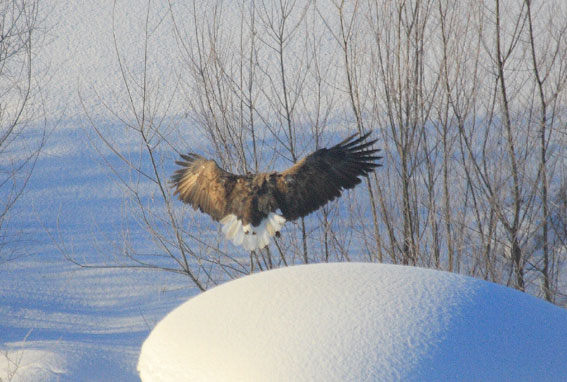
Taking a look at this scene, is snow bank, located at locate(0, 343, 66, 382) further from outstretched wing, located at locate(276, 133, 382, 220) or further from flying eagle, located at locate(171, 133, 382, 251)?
outstretched wing, located at locate(276, 133, 382, 220)

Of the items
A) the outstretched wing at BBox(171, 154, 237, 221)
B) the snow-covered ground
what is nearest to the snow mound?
the snow-covered ground

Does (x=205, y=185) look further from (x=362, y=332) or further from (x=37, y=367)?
(x=37, y=367)

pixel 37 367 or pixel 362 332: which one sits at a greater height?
pixel 362 332

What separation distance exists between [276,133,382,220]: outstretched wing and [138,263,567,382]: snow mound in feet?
7.39

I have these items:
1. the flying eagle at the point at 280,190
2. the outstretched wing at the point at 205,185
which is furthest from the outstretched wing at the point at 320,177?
the outstretched wing at the point at 205,185

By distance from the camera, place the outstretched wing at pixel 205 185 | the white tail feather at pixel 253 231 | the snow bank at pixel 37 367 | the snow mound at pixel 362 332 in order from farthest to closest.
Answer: the snow bank at pixel 37 367, the outstretched wing at pixel 205 185, the white tail feather at pixel 253 231, the snow mound at pixel 362 332

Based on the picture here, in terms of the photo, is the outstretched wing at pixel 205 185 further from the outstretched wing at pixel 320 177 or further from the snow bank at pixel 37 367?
the snow bank at pixel 37 367

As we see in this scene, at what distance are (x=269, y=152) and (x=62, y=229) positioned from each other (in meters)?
3.66

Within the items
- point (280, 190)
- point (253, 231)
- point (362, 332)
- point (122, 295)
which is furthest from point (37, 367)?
point (362, 332)

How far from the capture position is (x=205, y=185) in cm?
473

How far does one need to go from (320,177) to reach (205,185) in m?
0.79

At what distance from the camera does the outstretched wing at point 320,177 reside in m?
4.50

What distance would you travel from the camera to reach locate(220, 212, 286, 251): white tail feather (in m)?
4.46

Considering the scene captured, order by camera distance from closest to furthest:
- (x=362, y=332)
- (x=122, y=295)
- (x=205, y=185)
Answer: (x=362, y=332) < (x=205, y=185) < (x=122, y=295)
